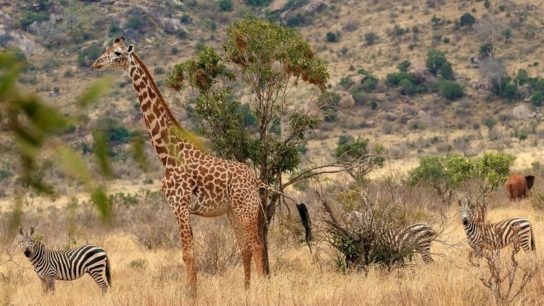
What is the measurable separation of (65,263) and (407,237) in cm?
437

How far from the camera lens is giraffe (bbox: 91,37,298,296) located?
10125mm

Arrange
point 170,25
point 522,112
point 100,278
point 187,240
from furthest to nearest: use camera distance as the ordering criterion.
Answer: point 170,25 < point 522,112 < point 100,278 < point 187,240

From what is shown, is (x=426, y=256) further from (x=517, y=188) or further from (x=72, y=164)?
(x=72, y=164)

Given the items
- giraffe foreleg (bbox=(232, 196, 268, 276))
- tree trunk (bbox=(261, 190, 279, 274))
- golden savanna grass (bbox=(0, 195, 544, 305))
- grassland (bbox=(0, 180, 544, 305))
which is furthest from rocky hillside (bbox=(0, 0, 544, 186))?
giraffe foreleg (bbox=(232, 196, 268, 276))

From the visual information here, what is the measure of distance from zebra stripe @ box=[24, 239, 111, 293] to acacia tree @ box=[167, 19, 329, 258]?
6.90 feet

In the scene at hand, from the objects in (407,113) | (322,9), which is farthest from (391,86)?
(322,9)

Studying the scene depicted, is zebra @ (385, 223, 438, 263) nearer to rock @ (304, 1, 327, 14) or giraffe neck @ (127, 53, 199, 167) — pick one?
giraffe neck @ (127, 53, 199, 167)

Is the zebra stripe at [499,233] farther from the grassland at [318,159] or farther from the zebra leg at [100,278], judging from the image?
the zebra leg at [100,278]

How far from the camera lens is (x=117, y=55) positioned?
10133mm

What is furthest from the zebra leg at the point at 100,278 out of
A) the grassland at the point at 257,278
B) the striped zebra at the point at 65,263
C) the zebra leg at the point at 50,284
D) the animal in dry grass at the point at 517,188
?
the animal in dry grass at the point at 517,188

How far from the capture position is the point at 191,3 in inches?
2891

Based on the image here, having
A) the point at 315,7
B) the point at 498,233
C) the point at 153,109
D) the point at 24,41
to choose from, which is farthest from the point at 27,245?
the point at 315,7

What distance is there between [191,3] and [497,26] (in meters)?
24.6

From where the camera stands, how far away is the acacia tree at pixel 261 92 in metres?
11.6
